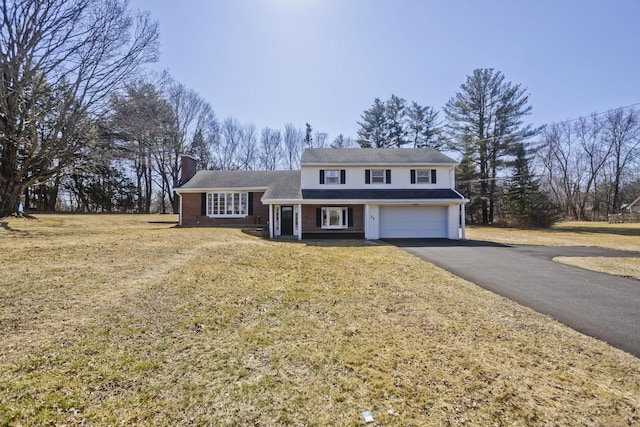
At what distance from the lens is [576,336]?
477 cm

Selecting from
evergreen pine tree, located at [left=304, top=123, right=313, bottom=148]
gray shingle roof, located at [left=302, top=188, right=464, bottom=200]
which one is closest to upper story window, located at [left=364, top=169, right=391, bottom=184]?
gray shingle roof, located at [left=302, top=188, right=464, bottom=200]

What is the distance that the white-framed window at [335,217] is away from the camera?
1972cm

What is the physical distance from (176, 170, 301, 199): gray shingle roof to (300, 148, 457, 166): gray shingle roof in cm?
236

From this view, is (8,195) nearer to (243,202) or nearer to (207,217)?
(207,217)

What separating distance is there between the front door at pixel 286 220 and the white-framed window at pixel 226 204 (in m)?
4.06

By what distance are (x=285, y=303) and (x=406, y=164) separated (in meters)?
16.4

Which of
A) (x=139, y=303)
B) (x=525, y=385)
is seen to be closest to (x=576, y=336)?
(x=525, y=385)

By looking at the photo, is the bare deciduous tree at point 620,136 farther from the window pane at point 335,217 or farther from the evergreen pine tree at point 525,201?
the window pane at point 335,217

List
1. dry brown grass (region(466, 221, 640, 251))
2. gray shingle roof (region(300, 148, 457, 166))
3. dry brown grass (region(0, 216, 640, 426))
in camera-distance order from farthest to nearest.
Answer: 1. gray shingle roof (region(300, 148, 457, 166))
2. dry brown grass (region(466, 221, 640, 251))
3. dry brown grass (region(0, 216, 640, 426))

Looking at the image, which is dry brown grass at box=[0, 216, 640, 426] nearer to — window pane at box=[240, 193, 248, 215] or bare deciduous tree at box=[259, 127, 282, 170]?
window pane at box=[240, 193, 248, 215]

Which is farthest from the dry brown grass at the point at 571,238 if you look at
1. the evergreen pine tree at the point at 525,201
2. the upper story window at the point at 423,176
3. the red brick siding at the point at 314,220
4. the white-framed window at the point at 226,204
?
the white-framed window at the point at 226,204

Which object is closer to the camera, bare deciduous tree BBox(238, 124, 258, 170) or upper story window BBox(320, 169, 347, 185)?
upper story window BBox(320, 169, 347, 185)

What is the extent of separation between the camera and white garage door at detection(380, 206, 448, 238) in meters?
19.6

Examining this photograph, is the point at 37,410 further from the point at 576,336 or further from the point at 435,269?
the point at 435,269
